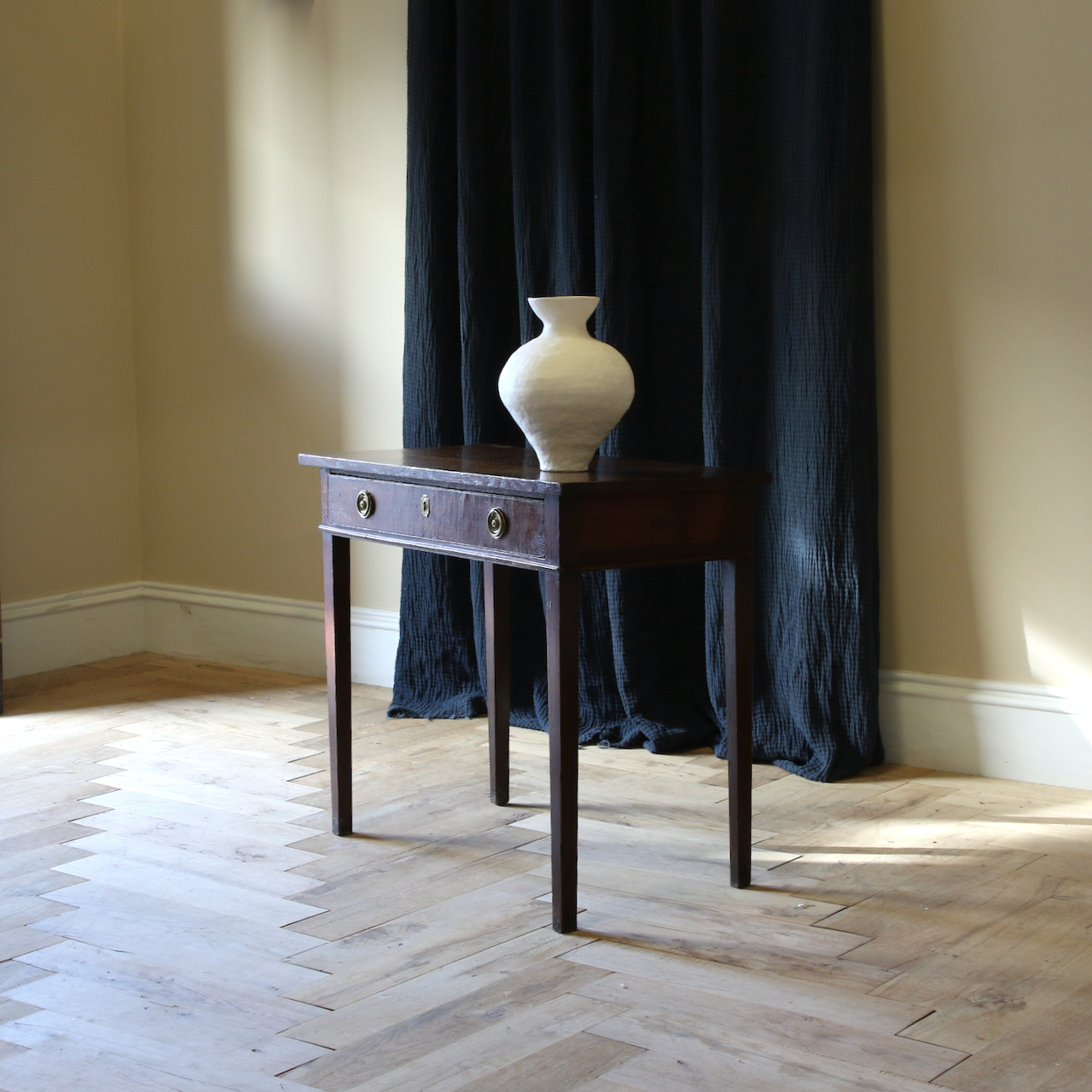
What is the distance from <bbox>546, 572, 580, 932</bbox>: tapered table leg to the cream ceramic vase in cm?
23

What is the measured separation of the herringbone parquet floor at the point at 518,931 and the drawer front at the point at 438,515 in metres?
0.56

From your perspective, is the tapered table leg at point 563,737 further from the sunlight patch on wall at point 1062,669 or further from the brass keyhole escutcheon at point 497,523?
the sunlight patch on wall at point 1062,669

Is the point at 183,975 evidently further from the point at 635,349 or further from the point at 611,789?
the point at 635,349

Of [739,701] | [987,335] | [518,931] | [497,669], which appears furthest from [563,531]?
[987,335]

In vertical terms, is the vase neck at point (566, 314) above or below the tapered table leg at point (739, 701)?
above

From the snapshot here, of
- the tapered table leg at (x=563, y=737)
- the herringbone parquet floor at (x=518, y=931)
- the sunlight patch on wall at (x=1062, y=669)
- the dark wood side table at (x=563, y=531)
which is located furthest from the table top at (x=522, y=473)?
the sunlight patch on wall at (x=1062, y=669)

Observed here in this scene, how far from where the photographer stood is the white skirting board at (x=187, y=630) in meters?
3.69

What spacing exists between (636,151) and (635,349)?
0.43 meters

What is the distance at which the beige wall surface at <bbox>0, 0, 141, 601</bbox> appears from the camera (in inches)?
148

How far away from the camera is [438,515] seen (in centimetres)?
218

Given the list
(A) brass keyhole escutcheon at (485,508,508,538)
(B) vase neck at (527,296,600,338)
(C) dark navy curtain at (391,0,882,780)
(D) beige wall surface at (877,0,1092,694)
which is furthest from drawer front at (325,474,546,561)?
(D) beige wall surface at (877,0,1092,694)

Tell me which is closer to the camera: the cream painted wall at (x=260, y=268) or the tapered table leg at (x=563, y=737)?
the tapered table leg at (x=563, y=737)

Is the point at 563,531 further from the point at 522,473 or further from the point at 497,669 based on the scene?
the point at 497,669

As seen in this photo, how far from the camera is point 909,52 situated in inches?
108
